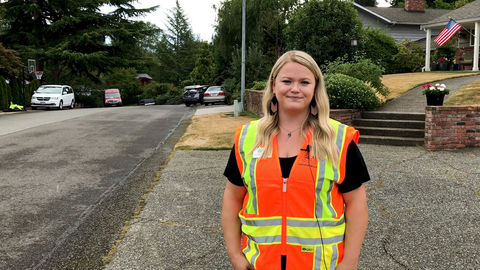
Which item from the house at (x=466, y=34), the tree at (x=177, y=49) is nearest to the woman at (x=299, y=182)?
the house at (x=466, y=34)

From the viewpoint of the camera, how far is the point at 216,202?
5.70m

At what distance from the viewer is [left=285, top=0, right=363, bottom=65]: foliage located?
76.2ft

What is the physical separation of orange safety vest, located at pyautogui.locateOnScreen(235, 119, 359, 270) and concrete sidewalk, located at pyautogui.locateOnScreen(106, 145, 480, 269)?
6.41 ft

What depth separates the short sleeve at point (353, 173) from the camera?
1.97 metres

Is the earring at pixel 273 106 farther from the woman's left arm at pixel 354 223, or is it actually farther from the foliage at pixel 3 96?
the foliage at pixel 3 96

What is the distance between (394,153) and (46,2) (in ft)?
125

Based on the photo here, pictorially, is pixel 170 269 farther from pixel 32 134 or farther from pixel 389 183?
pixel 32 134

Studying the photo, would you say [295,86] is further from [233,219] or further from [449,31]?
[449,31]

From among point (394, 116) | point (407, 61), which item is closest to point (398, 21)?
point (407, 61)

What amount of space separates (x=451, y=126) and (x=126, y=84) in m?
49.4

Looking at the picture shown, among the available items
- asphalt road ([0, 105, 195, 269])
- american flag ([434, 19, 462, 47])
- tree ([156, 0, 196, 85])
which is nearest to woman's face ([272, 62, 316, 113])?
asphalt road ([0, 105, 195, 269])

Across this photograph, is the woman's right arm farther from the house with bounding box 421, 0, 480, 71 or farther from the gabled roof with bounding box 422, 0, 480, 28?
the gabled roof with bounding box 422, 0, 480, 28

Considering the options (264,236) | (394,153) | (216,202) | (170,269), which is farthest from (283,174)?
(394,153)

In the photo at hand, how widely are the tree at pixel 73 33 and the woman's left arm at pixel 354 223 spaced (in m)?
37.3
